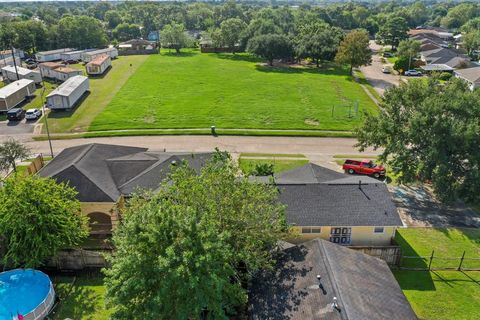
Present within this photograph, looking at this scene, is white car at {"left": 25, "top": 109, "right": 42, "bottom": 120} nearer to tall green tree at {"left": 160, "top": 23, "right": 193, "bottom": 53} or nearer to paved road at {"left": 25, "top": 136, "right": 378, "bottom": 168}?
paved road at {"left": 25, "top": 136, "right": 378, "bottom": 168}

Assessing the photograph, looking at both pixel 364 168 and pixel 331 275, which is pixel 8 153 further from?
pixel 364 168

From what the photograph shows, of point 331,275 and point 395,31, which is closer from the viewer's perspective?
point 331,275

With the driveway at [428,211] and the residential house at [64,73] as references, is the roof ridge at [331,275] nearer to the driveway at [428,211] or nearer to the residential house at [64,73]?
the driveway at [428,211]

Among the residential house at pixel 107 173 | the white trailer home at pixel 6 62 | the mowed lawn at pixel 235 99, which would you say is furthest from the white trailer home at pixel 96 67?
the residential house at pixel 107 173

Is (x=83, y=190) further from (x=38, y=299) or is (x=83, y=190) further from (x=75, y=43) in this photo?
(x=75, y=43)

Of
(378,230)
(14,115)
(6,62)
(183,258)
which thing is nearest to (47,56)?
(6,62)

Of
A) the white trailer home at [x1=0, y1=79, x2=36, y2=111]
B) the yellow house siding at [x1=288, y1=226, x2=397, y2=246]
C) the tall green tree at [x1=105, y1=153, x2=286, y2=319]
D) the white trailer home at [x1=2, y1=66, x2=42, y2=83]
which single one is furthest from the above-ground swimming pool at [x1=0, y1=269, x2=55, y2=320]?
the white trailer home at [x1=2, y1=66, x2=42, y2=83]

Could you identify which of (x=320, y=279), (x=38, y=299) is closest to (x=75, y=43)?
(x=38, y=299)
